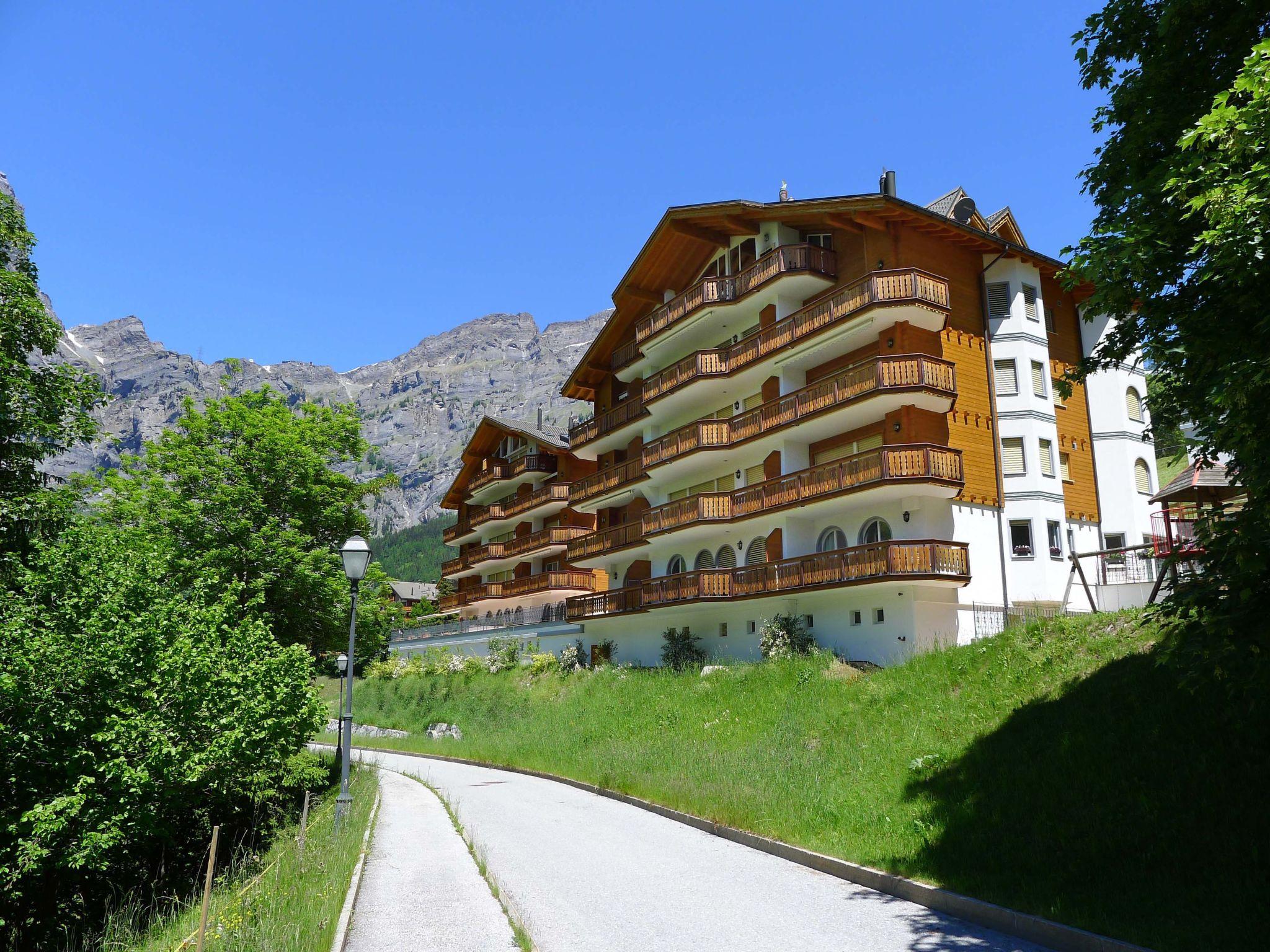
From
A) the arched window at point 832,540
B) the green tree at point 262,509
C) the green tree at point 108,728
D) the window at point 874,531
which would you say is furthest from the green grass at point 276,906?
the arched window at point 832,540

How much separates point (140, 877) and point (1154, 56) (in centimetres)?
2209

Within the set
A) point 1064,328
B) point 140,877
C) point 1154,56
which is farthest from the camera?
point 1064,328

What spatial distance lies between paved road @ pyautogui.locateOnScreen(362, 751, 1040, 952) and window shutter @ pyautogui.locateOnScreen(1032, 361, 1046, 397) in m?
20.6

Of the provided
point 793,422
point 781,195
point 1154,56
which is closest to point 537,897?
point 1154,56

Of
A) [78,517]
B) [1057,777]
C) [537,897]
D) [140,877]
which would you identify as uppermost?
[78,517]

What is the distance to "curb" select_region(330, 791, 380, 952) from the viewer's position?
330 inches

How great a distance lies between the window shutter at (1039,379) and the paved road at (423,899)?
2365 cm

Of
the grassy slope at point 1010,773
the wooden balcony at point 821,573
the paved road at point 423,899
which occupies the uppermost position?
the wooden balcony at point 821,573

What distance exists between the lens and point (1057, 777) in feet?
38.3

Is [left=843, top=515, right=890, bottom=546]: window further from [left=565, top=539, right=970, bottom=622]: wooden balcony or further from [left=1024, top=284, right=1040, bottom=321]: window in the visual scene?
[left=1024, top=284, right=1040, bottom=321]: window

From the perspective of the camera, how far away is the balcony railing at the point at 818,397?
25.5 metres

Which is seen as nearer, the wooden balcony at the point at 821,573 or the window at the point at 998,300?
the wooden balcony at the point at 821,573

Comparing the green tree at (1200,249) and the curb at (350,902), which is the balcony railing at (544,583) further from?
the green tree at (1200,249)

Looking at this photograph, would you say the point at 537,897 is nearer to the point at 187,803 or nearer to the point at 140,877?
the point at 187,803
